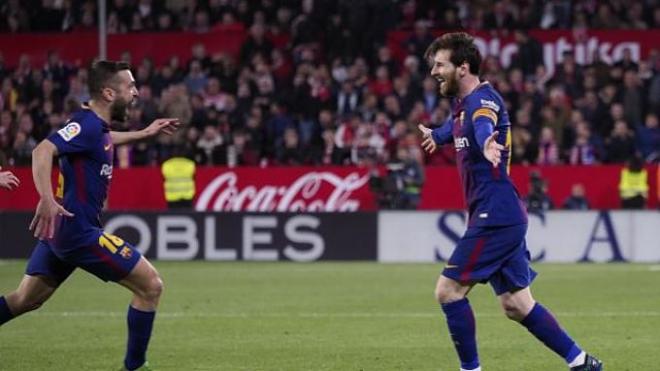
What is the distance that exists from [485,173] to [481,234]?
382mm

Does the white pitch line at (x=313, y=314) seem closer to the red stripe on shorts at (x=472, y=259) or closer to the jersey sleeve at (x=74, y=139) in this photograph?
the jersey sleeve at (x=74, y=139)

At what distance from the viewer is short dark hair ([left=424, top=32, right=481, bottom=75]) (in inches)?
341

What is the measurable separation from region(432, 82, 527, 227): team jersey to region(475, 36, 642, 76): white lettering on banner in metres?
19.0

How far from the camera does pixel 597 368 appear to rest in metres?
8.62

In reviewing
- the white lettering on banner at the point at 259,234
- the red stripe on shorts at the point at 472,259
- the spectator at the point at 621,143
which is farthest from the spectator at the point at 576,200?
the red stripe on shorts at the point at 472,259

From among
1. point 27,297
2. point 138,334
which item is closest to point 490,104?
point 138,334

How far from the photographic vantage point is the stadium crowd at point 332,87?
81.8 ft

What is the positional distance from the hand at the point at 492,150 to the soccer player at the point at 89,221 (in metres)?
2.52

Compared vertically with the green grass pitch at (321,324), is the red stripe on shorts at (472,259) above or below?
above

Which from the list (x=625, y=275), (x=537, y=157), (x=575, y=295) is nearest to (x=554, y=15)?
(x=537, y=157)

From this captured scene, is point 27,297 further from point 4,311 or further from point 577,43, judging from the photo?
point 577,43

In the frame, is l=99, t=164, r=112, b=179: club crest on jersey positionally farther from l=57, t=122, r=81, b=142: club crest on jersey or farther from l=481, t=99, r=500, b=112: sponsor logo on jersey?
l=481, t=99, r=500, b=112: sponsor logo on jersey

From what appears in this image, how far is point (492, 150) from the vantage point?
8102 mm

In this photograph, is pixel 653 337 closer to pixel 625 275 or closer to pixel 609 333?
pixel 609 333
